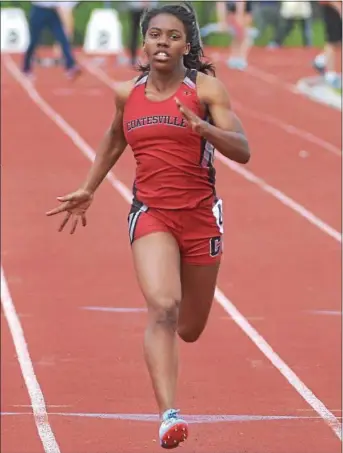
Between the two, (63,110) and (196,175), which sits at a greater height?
(196,175)

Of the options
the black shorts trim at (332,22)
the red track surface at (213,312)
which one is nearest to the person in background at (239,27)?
the black shorts trim at (332,22)

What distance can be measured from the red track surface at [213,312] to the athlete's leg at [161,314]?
4.32 ft

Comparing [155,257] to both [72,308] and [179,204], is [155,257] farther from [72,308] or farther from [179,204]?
[72,308]

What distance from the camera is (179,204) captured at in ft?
20.3

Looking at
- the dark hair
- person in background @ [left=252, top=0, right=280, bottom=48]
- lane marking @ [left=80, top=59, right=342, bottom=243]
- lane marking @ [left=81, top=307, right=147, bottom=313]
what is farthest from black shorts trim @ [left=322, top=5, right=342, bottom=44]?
the dark hair

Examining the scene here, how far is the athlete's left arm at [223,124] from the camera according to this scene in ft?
19.3

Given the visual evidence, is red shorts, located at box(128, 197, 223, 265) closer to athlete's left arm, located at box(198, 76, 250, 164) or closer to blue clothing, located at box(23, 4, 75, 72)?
athlete's left arm, located at box(198, 76, 250, 164)

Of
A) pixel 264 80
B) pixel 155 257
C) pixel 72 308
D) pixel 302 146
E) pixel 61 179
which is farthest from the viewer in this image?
pixel 264 80

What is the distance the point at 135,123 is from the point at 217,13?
24.0 m

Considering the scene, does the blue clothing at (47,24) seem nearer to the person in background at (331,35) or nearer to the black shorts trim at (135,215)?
the person in background at (331,35)

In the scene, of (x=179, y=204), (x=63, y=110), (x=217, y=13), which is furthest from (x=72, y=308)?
(x=217, y=13)

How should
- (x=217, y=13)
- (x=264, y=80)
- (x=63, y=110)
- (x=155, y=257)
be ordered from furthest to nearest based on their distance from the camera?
(x=217, y=13), (x=264, y=80), (x=63, y=110), (x=155, y=257)

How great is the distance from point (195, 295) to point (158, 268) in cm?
50

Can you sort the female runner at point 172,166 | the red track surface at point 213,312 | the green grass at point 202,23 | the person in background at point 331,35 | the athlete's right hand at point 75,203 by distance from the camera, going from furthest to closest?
the green grass at point 202,23 → the person in background at point 331,35 → the red track surface at point 213,312 → the athlete's right hand at point 75,203 → the female runner at point 172,166
